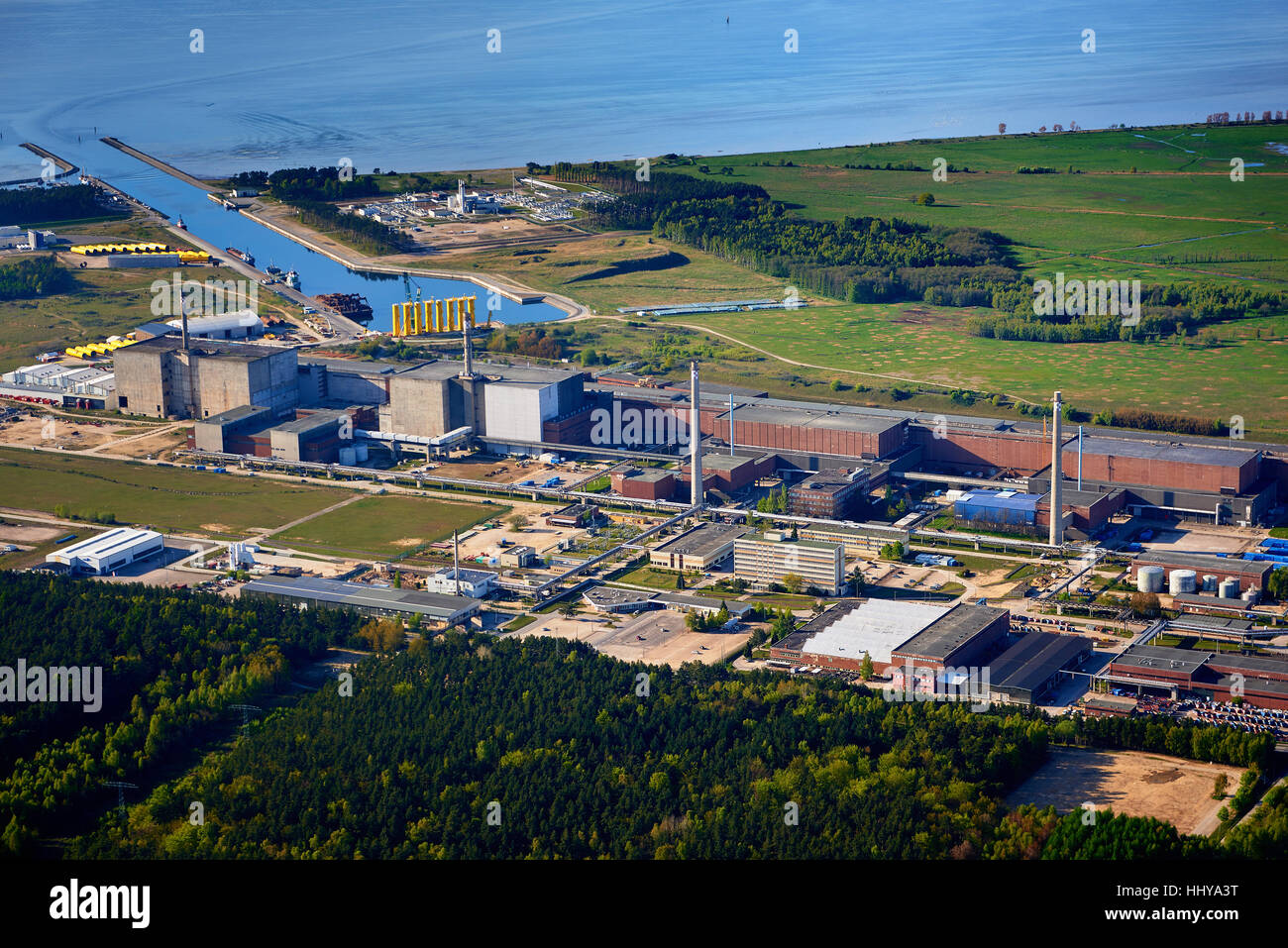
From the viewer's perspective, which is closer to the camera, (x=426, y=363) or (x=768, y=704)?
(x=768, y=704)

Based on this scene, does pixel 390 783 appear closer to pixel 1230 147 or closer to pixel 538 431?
pixel 538 431

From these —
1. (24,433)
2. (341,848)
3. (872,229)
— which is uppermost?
(872,229)

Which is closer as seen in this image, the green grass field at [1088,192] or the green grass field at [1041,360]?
the green grass field at [1041,360]

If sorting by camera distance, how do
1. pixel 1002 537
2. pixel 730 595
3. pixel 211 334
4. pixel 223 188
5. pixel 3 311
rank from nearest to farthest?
1. pixel 730 595
2. pixel 1002 537
3. pixel 211 334
4. pixel 3 311
5. pixel 223 188

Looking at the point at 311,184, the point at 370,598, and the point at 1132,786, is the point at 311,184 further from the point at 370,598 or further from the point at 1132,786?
the point at 1132,786

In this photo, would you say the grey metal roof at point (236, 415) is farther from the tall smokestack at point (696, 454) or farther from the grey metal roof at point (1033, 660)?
the grey metal roof at point (1033, 660)

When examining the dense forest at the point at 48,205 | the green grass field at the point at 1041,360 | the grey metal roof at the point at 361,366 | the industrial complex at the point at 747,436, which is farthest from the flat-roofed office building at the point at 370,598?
the dense forest at the point at 48,205

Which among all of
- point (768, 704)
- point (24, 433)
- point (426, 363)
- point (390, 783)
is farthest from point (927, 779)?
point (24, 433)
